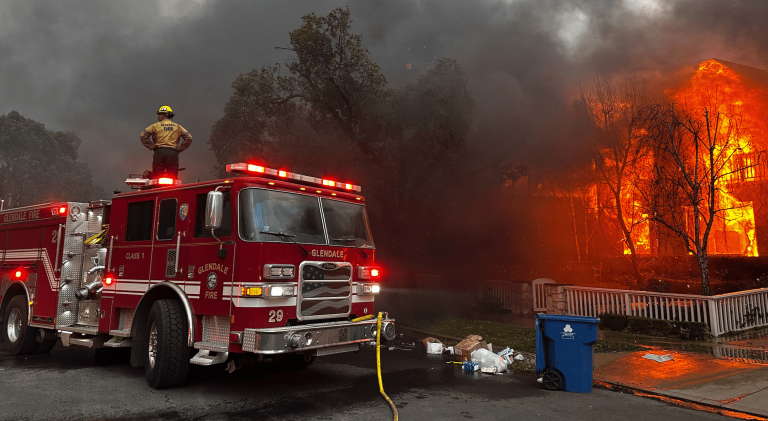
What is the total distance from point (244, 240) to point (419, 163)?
56.7ft

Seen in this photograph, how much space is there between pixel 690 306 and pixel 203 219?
9505 mm

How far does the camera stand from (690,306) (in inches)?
383

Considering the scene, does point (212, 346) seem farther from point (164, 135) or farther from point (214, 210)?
point (164, 135)

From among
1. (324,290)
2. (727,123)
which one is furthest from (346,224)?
(727,123)

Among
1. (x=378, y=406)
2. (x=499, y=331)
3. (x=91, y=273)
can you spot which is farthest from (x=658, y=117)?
(x=91, y=273)

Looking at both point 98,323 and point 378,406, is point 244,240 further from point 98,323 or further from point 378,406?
point 98,323

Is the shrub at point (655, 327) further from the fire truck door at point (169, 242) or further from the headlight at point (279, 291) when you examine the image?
the fire truck door at point (169, 242)

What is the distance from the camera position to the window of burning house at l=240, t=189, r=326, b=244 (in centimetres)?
502

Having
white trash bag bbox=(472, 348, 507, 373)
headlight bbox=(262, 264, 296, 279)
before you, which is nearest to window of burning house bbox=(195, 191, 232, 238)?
headlight bbox=(262, 264, 296, 279)

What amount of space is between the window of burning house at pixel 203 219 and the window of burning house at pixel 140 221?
0.90m

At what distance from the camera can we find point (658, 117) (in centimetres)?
1170

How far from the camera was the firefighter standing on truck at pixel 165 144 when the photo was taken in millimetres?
7168

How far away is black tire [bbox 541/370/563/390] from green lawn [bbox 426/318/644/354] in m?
2.11

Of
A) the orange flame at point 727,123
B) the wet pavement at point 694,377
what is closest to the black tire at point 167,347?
the wet pavement at point 694,377
